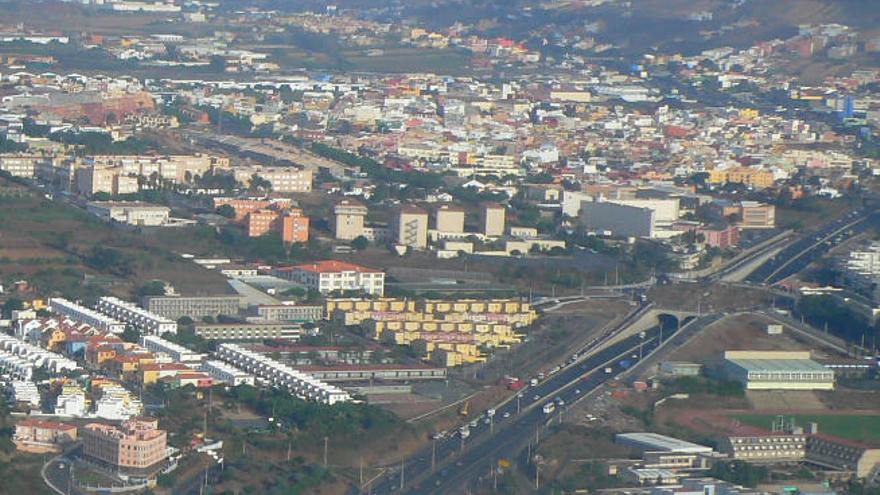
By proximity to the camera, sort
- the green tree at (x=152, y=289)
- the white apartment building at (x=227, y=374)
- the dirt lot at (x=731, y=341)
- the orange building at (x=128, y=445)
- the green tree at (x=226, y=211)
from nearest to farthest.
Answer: the orange building at (x=128, y=445), the white apartment building at (x=227, y=374), the dirt lot at (x=731, y=341), the green tree at (x=152, y=289), the green tree at (x=226, y=211)

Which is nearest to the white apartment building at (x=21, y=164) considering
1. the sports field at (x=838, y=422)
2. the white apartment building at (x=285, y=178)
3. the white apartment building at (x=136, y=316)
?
the white apartment building at (x=285, y=178)

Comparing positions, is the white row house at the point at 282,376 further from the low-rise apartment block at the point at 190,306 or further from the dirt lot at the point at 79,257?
the dirt lot at the point at 79,257

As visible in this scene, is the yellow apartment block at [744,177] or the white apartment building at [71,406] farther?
the yellow apartment block at [744,177]

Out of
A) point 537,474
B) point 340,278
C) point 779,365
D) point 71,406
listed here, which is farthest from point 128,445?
point 340,278

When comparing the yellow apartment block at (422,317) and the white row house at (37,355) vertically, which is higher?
the yellow apartment block at (422,317)

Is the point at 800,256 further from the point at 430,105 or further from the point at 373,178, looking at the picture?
the point at 430,105

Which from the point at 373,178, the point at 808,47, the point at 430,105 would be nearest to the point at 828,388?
the point at 373,178
